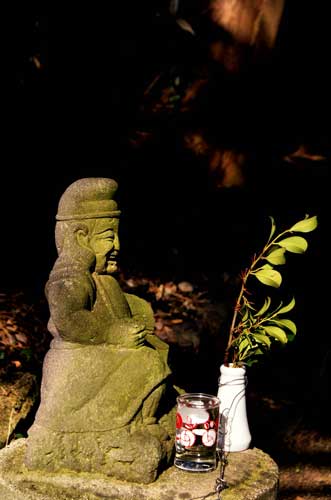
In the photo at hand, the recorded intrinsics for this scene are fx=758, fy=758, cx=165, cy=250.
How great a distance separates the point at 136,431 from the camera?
3.12 metres

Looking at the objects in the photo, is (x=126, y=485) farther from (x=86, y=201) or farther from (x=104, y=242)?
(x=86, y=201)

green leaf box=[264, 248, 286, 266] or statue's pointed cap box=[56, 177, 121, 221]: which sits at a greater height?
statue's pointed cap box=[56, 177, 121, 221]

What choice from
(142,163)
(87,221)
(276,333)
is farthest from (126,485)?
(142,163)

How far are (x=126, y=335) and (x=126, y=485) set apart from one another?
598 millimetres

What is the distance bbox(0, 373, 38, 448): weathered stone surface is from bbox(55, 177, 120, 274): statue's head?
5.04 feet

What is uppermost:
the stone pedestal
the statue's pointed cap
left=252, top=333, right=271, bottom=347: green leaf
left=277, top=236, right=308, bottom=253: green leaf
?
the statue's pointed cap

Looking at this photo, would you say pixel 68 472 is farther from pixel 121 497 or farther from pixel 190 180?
pixel 190 180

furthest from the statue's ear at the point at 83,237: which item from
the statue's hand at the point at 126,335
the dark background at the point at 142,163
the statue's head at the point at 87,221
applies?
the dark background at the point at 142,163

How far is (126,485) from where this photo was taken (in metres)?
3.02

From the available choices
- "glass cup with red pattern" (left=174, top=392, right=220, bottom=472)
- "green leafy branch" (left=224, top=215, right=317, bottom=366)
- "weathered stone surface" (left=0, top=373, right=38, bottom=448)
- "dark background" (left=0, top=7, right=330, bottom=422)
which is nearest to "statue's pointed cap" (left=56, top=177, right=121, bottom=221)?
"green leafy branch" (left=224, top=215, right=317, bottom=366)

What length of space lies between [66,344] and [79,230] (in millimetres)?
477

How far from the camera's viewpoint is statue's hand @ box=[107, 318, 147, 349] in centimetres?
315

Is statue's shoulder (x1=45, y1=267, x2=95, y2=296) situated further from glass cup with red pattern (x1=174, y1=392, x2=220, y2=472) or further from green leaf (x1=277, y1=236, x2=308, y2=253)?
green leaf (x1=277, y1=236, x2=308, y2=253)

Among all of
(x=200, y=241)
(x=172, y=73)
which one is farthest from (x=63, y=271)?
(x=172, y=73)
